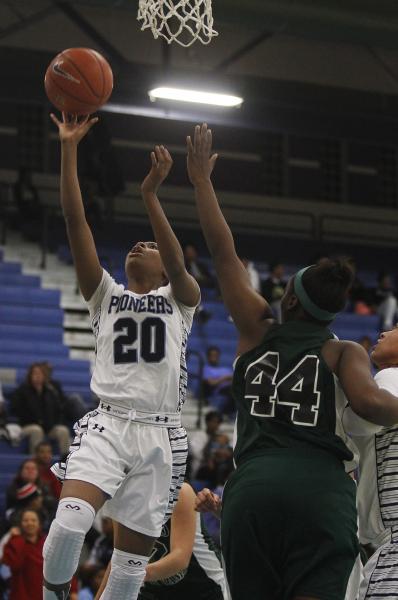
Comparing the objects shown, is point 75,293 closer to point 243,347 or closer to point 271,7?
point 271,7

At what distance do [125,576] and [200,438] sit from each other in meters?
10.7

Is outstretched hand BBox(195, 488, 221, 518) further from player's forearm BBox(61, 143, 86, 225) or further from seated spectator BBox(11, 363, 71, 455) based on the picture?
seated spectator BBox(11, 363, 71, 455)

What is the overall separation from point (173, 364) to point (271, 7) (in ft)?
38.4

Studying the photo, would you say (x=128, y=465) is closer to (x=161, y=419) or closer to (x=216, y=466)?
(x=161, y=419)

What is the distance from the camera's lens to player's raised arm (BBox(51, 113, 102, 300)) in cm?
658

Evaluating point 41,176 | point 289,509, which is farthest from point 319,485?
point 41,176

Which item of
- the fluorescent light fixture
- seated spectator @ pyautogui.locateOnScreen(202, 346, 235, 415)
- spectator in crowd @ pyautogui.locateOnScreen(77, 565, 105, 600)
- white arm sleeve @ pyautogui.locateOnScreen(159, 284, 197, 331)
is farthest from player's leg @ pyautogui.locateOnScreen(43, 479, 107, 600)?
the fluorescent light fixture

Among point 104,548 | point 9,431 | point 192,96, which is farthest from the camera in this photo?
point 192,96

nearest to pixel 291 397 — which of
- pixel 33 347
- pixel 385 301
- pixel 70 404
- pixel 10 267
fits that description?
pixel 70 404

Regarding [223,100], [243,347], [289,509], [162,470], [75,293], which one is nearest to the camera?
[289,509]

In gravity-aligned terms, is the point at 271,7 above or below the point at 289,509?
above

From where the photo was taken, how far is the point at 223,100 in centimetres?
1964

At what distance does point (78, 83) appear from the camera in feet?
22.2

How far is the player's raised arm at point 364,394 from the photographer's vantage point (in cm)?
489
